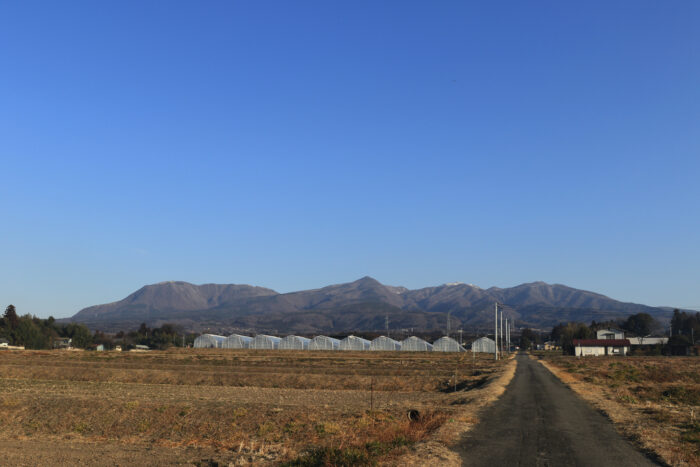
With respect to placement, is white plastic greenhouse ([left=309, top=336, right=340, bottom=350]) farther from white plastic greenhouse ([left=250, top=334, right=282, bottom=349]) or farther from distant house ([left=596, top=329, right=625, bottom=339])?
distant house ([left=596, top=329, right=625, bottom=339])

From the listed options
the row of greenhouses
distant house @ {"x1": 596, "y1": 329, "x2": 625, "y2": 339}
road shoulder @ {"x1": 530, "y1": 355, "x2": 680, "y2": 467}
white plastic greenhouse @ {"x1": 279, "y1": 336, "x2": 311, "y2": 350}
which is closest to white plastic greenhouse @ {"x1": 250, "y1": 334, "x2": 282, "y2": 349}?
the row of greenhouses

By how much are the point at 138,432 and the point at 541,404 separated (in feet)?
78.3

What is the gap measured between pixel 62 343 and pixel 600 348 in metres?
160

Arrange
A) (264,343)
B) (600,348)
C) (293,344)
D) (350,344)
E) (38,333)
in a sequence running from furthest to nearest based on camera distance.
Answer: (264,343), (293,344), (350,344), (38,333), (600,348)

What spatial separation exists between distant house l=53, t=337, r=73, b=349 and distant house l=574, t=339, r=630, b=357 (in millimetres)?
151413

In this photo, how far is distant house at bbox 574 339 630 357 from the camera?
5802 inches

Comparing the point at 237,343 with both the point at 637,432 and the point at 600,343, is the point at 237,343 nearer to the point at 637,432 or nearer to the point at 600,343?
the point at 600,343

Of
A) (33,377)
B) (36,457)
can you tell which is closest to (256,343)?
(33,377)

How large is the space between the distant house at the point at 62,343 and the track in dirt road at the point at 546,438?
175m

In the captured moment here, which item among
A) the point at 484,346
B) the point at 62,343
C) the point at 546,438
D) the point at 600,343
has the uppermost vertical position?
the point at 600,343

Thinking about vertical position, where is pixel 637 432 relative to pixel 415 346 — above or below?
above

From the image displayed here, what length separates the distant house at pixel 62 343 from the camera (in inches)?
7023

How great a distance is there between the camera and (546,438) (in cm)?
2381

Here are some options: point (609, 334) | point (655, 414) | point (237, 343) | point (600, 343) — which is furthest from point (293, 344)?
point (655, 414)
